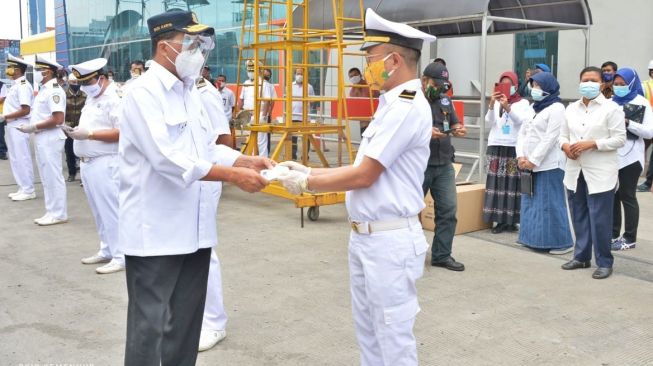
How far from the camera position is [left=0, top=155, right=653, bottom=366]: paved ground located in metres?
4.18

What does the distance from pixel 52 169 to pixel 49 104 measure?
30.2 inches

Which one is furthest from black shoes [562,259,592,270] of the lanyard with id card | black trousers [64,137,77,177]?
black trousers [64,137,77,177]

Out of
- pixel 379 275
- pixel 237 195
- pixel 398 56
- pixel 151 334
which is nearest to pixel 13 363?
pixel 151 334

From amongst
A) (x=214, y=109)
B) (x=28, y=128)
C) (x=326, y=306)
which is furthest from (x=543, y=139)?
(x=28, y=128)

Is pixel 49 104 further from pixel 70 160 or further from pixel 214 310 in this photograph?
pixel 214 310

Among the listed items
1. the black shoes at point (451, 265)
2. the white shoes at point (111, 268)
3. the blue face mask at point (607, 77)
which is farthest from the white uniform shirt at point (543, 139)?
the white shoes at point (111, 268)

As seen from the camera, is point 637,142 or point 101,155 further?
point 637,142

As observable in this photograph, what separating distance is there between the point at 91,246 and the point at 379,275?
192 inches

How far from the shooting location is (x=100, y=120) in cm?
592

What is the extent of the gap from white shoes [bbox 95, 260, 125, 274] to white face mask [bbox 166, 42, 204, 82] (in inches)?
129

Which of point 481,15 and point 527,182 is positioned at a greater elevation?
point 481,15

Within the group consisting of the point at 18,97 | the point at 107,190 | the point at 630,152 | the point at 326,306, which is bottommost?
the point at 326,306

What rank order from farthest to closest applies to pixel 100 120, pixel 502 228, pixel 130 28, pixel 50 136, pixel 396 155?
pixel 130 28
pixel 50 136
pixel 502 228
pixel 100 120
pixel 396 155

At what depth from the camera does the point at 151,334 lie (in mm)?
3062
